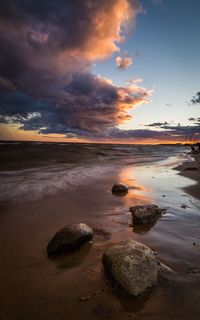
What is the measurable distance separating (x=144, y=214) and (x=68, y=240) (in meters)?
1.89

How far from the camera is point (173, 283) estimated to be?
106 inches

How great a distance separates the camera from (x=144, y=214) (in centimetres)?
473

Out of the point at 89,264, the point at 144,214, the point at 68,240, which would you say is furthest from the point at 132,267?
the point at 144,214

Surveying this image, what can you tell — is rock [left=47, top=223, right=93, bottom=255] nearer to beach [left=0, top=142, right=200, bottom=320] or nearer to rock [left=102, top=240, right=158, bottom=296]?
beach [left=0, top=142, right=200, bottom=320]

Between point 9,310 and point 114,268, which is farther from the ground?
point 114,268

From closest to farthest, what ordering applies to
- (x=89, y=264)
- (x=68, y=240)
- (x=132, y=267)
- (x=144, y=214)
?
(x=132, y=267) → (x=89, y=264) → (x=68, y=240) → (x=144, y=214)

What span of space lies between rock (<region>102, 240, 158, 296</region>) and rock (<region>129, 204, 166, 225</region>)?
1.78 m

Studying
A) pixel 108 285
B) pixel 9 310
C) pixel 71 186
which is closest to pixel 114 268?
pixel 108 285

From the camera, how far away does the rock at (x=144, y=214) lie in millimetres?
4645

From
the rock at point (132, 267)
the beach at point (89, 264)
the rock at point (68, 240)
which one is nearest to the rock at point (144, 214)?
the beach at point (89, 264)

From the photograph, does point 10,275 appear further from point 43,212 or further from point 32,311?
point 43,212

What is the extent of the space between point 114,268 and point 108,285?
20cm

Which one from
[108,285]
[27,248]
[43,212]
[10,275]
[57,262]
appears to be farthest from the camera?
[43,212]

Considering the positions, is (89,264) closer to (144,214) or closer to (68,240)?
(68,240)
